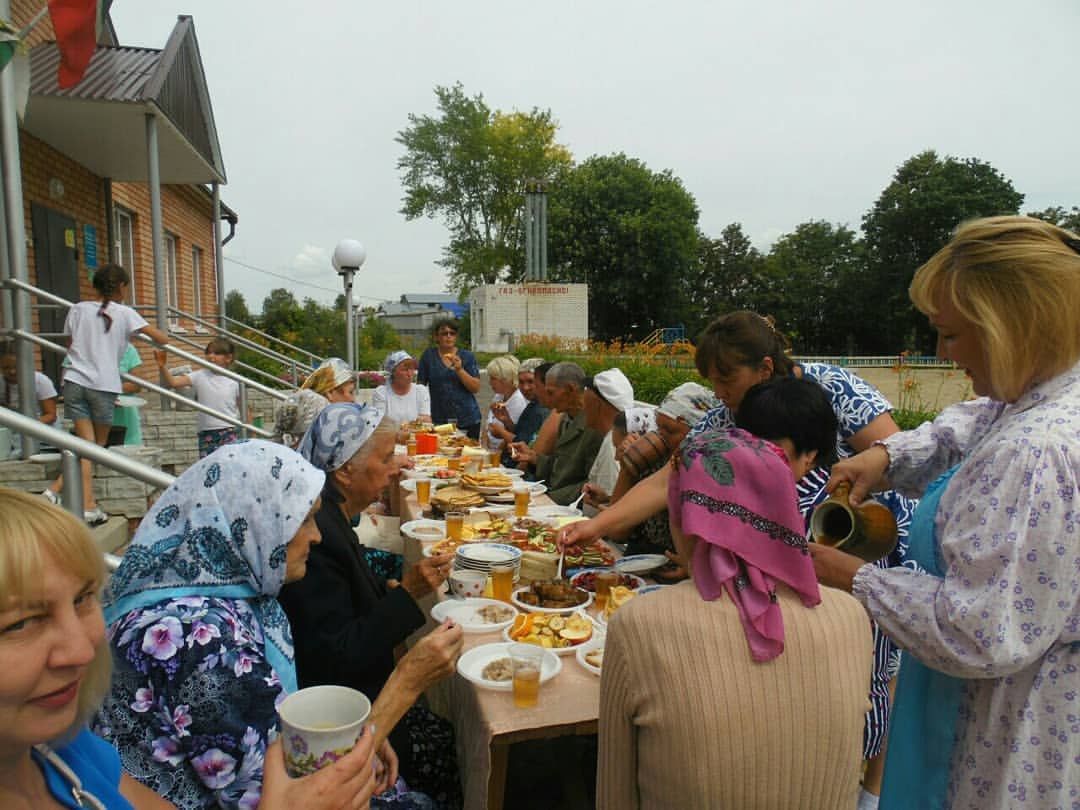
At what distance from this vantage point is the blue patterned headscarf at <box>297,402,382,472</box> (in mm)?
2607

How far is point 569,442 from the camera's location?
Answer: 210 inches

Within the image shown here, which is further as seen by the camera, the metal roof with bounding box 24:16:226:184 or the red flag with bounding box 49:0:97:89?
the metal roof with bounding box 24:16:226:184

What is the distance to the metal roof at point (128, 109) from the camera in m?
6.89

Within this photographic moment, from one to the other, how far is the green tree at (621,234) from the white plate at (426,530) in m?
39.6

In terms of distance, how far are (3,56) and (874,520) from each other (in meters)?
4.08

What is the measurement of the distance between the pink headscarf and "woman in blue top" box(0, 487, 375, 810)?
116 cm

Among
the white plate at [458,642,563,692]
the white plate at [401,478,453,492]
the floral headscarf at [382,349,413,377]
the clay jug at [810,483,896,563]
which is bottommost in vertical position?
the white plate at [401,478,453,492]

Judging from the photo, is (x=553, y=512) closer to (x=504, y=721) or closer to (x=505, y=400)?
(x=504, y=721)

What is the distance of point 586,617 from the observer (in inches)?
98.1

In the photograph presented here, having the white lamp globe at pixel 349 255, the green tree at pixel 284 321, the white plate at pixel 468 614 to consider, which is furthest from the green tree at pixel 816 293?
the white plate at pixel 468 614

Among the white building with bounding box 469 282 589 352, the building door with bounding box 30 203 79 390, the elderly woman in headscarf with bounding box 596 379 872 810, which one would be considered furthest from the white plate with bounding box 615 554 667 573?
the white building with bounding box 469 282 589 352

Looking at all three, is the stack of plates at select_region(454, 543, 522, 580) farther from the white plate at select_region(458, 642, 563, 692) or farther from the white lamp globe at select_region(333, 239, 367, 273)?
the white lamp globe at select_region(333, 239, 367, 273)

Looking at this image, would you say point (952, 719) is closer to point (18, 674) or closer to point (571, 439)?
point (18, 674)

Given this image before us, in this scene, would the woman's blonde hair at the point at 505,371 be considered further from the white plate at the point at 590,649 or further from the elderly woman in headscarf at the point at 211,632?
the elderly woman in headscarf at the point at 211,632
